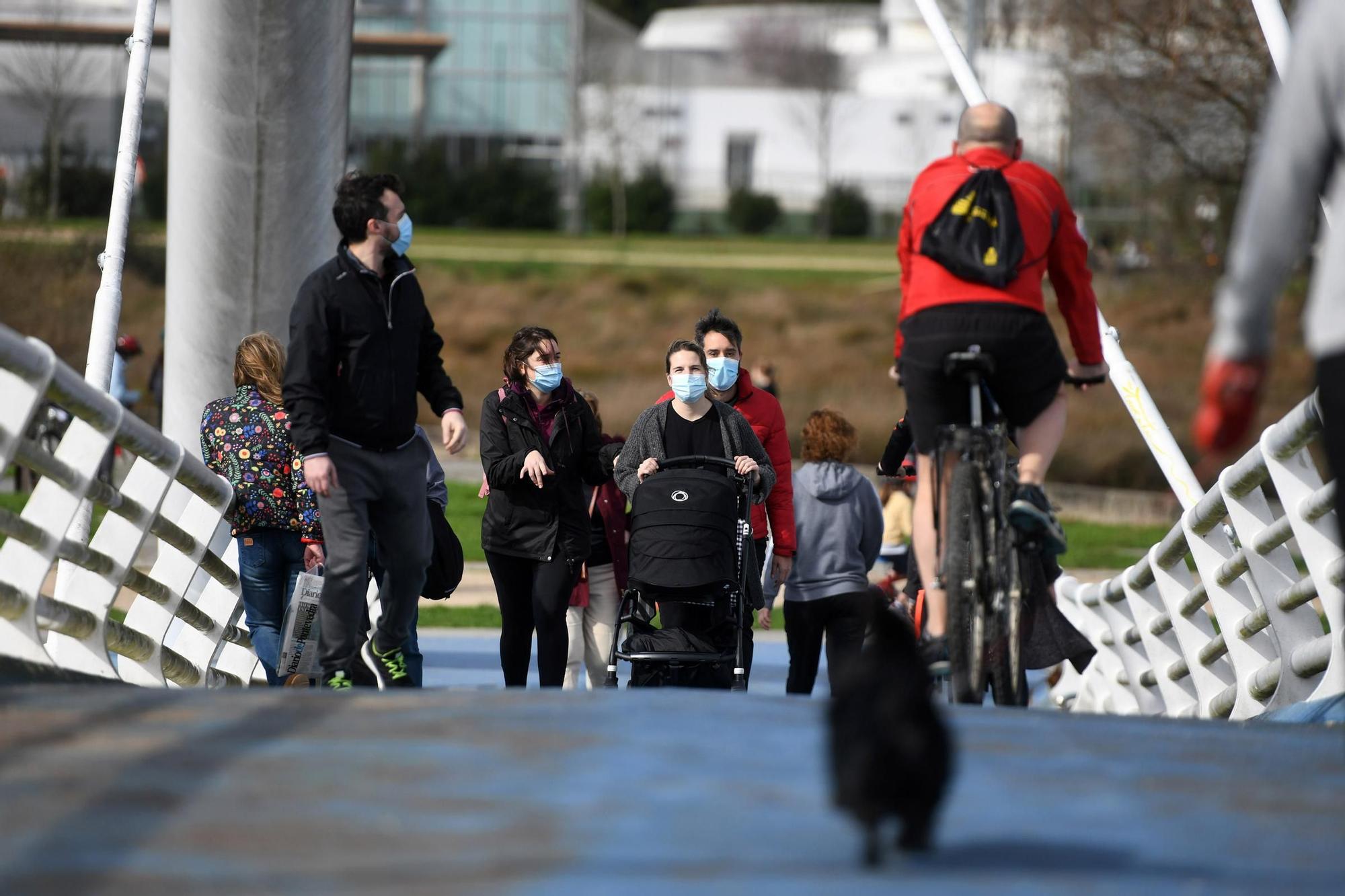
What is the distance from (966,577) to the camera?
654 cm

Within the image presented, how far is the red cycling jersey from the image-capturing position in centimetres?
645

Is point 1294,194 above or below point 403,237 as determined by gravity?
above

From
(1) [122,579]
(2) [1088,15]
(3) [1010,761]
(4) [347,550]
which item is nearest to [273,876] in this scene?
(3) [1010,761]

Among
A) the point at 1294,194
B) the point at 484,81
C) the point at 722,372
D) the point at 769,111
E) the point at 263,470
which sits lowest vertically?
the point at 263,470

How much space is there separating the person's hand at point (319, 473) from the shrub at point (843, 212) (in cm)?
6025

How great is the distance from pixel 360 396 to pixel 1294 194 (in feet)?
13.4

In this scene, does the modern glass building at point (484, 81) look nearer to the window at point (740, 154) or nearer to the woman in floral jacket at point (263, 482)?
the window at point (740, 154)

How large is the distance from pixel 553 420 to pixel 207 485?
5.54ft

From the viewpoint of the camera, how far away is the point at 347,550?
762cm

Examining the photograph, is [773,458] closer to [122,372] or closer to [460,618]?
[460,618]

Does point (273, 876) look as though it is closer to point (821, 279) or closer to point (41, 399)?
point (41, 399)

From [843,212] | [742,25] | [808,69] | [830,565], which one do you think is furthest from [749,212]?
[830,565]

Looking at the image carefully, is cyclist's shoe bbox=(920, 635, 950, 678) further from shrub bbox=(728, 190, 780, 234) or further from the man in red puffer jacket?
shrub bbox=(728, 190, 780, 234)

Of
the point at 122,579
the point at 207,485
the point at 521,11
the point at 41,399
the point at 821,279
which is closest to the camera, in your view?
the point at 41,399
